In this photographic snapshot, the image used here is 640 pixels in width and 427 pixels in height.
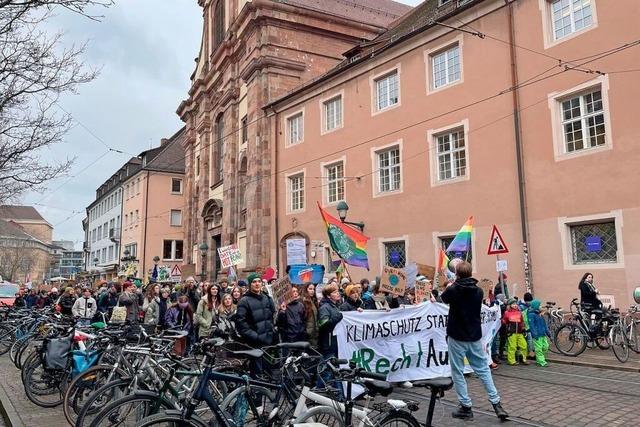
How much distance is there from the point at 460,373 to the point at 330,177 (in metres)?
18.4

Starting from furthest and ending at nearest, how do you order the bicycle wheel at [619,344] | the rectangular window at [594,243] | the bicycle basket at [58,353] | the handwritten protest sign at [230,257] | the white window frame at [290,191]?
the white window frame at [290,191]
the handwritten protest sign at [230,257]
the rectangular window at [594,243]
the bicycle wheel at [619,344]
the bicycle basket at [58,353]

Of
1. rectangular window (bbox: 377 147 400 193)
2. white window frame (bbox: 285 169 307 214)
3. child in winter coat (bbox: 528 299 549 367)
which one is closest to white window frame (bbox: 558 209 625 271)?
child in winter coat (bbox: 528 299 549 367)

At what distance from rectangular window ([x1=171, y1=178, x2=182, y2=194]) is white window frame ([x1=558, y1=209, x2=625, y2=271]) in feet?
153

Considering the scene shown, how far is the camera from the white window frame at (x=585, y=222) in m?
13.5

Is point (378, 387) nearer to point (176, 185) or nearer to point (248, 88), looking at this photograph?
point (248, 88)

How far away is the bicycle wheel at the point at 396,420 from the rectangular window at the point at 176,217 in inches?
2022

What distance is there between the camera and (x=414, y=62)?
66.6 ft

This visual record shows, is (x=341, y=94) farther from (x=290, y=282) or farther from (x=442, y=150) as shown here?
(x=290, y=282)

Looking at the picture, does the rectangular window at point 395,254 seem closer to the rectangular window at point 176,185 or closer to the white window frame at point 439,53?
the white window frame at point 439,53

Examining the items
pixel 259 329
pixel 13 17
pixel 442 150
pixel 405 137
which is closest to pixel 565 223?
pixel 442 150

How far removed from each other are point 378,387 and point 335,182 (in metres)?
20.2

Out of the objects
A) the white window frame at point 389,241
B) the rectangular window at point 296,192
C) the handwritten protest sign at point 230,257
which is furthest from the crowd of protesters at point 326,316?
the rectangular window at point 296,192

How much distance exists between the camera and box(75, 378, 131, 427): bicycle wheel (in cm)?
539

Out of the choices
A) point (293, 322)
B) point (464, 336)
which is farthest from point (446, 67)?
point (464, 336)
